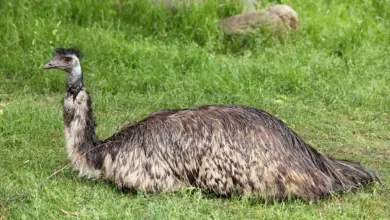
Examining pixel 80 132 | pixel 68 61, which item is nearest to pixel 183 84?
pixel 68 61

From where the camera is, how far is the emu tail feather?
527cm

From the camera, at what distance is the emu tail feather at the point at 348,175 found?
207 inches

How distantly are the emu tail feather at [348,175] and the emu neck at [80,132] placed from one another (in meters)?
1.47

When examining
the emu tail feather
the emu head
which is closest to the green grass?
the emu tail feather

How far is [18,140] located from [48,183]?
41.4 inches

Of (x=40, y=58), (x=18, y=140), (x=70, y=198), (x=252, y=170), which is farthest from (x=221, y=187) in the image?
(x=40, y=58)

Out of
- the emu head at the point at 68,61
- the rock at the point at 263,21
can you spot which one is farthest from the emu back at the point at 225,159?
the rock at the point at 263,21

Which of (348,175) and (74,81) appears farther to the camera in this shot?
(74,81)

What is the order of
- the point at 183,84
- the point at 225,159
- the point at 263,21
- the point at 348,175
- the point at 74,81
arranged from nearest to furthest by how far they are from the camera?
the point at 225,159
the point at 348,175
the point at 74,81
the point at 183,84
the point at 263,21

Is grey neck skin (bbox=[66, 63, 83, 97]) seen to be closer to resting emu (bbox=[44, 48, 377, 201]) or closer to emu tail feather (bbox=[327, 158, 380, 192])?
resting emu (bbox=[44, 48, 377, 201])

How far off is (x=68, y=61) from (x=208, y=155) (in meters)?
1.16

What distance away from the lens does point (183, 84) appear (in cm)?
753

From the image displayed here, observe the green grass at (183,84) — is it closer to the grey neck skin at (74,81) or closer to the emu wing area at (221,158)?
the emu wing area at (221,158)

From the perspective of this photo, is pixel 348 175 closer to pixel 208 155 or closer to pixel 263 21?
pixel 208 155
